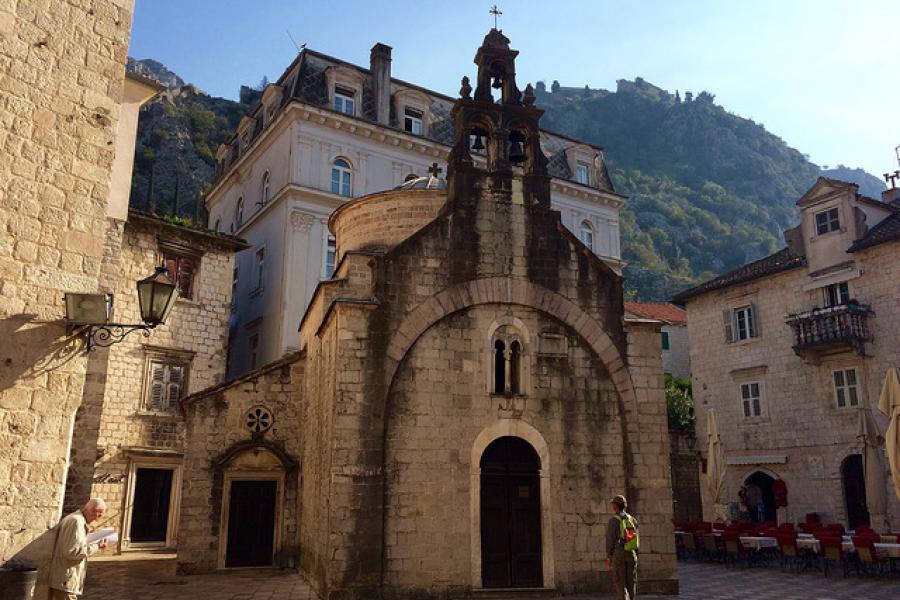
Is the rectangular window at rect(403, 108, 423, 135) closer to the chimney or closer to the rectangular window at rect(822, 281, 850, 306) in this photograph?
the chimney

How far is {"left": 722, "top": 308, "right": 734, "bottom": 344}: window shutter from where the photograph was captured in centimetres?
2766

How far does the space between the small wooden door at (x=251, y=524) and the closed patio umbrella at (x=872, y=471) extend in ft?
51.0

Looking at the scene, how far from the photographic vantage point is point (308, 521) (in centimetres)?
1518

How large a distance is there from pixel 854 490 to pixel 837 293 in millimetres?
6657

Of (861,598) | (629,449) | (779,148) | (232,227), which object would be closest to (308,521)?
(629,449)

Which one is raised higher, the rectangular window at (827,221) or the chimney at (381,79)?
the chimney at (381,79)

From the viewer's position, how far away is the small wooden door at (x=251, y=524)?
1611 cm

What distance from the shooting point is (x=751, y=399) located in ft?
87.1

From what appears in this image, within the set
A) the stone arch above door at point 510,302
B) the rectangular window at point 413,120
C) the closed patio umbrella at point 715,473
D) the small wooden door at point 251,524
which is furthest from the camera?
the rectangular window at point 413,120

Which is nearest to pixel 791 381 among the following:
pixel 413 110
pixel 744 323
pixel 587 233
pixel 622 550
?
pixel 744 323

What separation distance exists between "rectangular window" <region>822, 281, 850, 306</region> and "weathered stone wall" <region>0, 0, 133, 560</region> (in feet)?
76.7

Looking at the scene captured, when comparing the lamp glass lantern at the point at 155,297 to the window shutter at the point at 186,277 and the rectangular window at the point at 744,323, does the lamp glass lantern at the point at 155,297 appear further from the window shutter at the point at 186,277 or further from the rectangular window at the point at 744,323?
the rectangular window at the point at 744,323

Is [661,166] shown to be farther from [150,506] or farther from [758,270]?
[150,506]

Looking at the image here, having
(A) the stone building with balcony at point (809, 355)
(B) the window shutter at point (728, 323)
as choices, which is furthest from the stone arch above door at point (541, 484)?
(B) the window shutter at point (728, 323)
